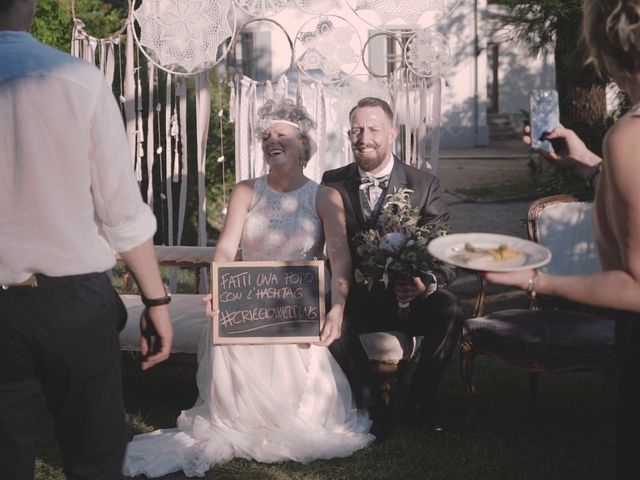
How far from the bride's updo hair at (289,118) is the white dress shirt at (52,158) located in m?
2.50

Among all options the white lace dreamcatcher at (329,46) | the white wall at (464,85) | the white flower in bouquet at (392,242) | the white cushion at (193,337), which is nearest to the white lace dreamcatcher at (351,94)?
the white lace dreamcatcher at (329,46)

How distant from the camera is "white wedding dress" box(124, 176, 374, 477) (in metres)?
4.24

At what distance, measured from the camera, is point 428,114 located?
6078 mm

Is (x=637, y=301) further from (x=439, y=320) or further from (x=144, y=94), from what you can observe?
(x=144, y=94)

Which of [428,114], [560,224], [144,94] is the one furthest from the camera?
[144,94]

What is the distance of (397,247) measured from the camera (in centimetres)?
437

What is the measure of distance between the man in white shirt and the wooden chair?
8.07 feet

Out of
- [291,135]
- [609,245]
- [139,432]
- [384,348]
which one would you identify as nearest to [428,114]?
[291,135]

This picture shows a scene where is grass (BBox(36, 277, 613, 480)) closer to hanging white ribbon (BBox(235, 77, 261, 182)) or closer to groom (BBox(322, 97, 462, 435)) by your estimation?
groom (BBox(322, 97, 462, 435))

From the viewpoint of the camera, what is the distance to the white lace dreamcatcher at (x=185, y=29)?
Answer: 222 inches

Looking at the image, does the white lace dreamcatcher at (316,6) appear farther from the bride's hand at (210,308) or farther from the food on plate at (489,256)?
the food on plate at (489,256)

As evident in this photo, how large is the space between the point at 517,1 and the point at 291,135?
8.06ft

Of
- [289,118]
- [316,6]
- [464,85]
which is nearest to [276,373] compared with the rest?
→ [289,118]

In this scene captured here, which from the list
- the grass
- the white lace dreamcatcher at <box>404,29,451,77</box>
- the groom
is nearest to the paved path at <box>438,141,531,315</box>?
the white lace dreamcatcher at <box>404,29,451,77</box>
